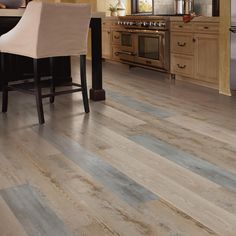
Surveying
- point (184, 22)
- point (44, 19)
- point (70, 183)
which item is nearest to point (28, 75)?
point (44, 19)

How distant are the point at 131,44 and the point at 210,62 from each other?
1.87m

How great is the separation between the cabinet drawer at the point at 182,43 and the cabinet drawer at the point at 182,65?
0.23 feet

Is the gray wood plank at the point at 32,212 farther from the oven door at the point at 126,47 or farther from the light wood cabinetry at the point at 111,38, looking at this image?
the light wood cabinetry at the point at 111,38

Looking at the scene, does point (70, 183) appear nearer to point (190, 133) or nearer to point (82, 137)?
point (82, 137)

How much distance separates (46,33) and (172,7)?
3.28 m

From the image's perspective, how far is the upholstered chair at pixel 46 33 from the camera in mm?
3066

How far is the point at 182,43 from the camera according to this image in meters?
4.88

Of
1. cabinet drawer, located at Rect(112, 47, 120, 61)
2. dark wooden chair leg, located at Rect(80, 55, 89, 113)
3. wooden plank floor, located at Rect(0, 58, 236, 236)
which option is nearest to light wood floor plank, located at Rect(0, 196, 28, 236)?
wooden plank floor, located at Rect(0, 58, 236, 236)

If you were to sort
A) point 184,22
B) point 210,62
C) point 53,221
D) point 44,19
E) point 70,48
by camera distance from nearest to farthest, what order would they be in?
point 53,221
point 44,19
point 70,48
point 210,62
point 184,22

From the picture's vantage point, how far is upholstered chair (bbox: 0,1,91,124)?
3066mm

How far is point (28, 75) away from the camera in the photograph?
178 inches

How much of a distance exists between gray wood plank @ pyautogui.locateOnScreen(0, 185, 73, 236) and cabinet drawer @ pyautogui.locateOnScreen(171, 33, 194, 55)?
319 centimetres

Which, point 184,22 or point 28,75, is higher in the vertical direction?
point 184,22

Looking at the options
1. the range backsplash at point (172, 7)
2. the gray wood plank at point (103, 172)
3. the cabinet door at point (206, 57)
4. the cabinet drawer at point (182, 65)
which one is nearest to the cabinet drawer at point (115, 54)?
the range backsplash at point (172, 7)
